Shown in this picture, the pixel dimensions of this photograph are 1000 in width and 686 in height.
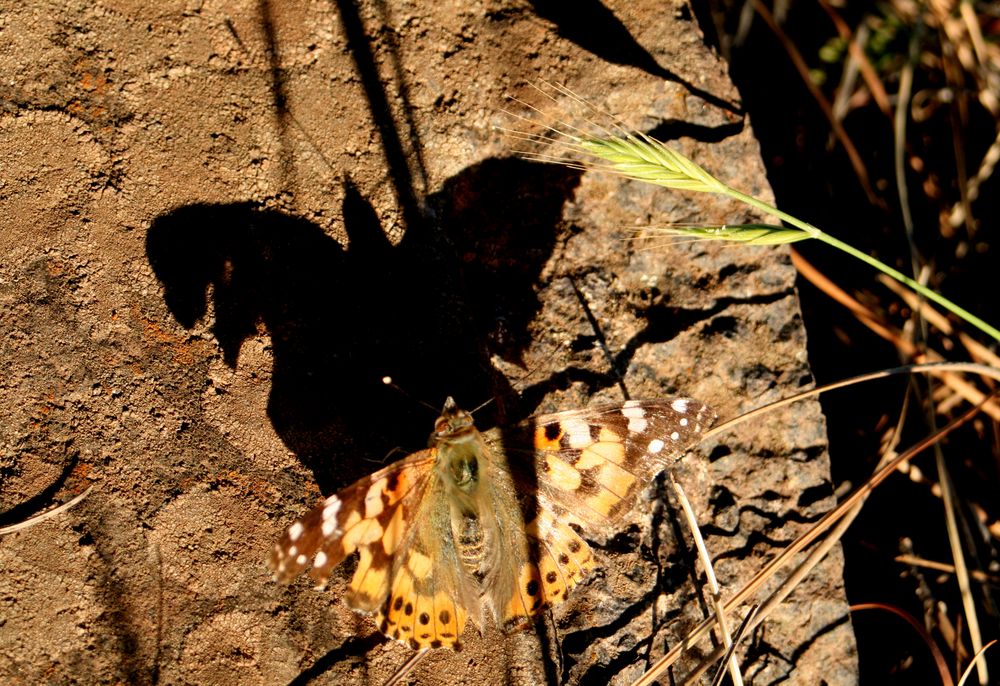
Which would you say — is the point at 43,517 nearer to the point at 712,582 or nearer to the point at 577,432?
the point at 577,432

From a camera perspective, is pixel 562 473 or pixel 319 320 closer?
pixel 562 473

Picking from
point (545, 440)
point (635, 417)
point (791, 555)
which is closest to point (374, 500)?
point (545, 440)

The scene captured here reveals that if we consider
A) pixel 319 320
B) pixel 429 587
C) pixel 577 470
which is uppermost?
pixel 319 320


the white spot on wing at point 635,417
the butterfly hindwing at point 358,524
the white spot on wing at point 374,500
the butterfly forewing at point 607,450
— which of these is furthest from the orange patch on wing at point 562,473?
the white spot on wing at point 374,500

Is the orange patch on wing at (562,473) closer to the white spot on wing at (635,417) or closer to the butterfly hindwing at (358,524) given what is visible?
the white spot on wing at (635,417)

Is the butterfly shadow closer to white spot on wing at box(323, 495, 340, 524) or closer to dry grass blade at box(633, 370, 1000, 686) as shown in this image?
white spot on wing at box(323, 495, 340, 524)
